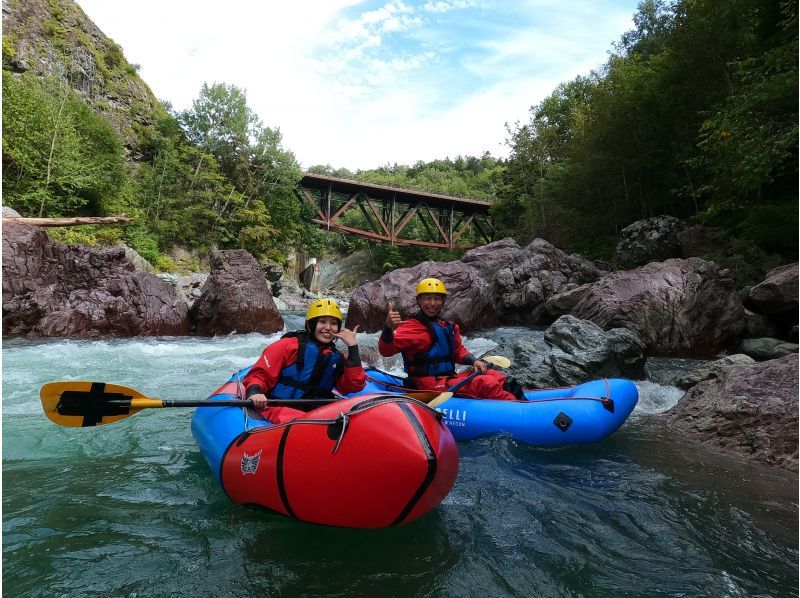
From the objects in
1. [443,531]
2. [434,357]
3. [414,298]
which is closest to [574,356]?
[434,357]

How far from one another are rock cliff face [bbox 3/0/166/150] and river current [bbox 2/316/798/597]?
810 inches

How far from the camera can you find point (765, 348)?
267 inches

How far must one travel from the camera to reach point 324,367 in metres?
3.13

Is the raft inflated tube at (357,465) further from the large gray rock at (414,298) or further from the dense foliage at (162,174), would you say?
the dense foliage at (162,174)

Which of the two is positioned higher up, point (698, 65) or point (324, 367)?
point (698, 65)

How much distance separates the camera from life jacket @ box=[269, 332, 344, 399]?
309cm

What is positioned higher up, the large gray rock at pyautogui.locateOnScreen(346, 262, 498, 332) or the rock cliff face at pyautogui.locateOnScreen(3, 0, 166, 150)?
the rock cliff face at pyautogui.locateOnScreen(3, 0, 166, 150)

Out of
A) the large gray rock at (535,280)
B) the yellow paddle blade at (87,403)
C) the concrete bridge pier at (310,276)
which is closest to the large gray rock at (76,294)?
the yellow paddle blade at (87,403)

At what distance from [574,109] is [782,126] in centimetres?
1766

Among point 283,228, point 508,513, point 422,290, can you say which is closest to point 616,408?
point 508,513

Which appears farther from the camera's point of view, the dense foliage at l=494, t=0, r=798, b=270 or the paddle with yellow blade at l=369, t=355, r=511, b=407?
the dense foliage at l=494, t=0, r=798, b=270

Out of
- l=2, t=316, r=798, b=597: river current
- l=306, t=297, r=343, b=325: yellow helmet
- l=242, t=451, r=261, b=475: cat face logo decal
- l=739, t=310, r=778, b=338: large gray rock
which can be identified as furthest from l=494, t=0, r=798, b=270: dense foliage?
l=242, t=451, r=261, b=475: cat face logo decal

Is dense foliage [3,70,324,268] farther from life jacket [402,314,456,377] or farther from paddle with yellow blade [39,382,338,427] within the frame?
life jacket [402,314,456,377]

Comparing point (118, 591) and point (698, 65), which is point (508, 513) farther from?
point (698, 65)
